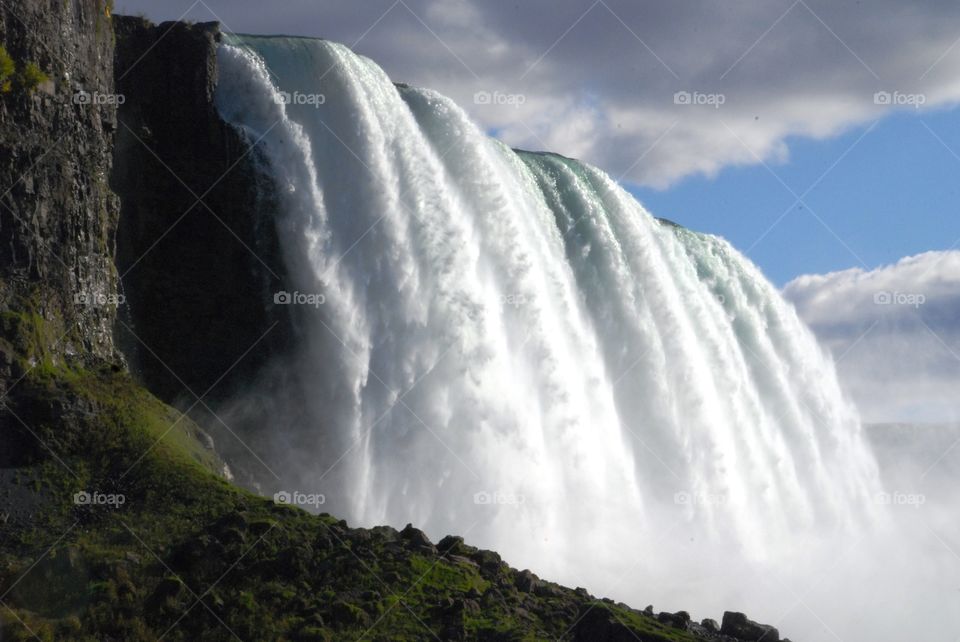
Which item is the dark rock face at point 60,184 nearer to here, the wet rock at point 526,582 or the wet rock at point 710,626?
the wet rock at point 526,582

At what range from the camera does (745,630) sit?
78.8 ft

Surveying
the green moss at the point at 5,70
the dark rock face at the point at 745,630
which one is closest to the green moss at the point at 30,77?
the green moss at the point at 5,70

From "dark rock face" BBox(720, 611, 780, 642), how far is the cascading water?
16.1 ft

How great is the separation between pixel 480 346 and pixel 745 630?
912 centimetres

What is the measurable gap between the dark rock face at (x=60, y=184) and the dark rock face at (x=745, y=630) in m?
12.7

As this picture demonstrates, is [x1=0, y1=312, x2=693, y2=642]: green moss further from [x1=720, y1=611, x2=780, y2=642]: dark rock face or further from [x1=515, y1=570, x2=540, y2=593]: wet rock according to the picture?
[x1=720, y1=611, x2=780, y2=642]: dark rock face

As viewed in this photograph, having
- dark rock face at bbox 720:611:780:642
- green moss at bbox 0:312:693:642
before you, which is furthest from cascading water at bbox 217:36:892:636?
green moss at bbox 0:312:693:642

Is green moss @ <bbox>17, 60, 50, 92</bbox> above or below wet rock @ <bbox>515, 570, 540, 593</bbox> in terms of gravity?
above

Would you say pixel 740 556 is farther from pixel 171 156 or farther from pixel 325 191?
pixel 171 156

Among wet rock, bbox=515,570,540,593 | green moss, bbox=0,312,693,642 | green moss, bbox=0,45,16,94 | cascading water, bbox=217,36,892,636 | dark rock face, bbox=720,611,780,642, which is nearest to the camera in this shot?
green moss, bbox=0,312,693,642

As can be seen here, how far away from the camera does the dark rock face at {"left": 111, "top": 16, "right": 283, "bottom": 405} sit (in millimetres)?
27078

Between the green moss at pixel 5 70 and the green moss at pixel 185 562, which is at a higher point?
the green moss at pixel 5 70

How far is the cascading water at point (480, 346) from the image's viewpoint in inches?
1091

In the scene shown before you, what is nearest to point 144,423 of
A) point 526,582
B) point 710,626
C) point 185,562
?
point 185,562
